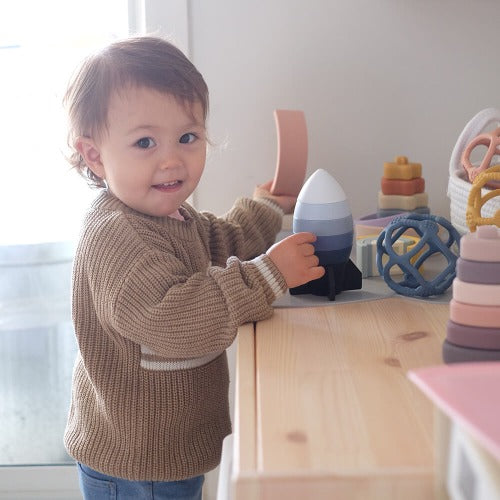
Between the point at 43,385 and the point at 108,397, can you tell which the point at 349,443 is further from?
the point at 43,385

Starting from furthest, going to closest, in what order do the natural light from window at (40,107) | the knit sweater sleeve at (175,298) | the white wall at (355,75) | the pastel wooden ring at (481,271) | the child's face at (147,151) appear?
the natural light from window at (40,107) < the white wall at (355,75) < the child's face at (147,151) < the knit sweater sleeve at (175,298) < the pastel wooden ring at (481,271)

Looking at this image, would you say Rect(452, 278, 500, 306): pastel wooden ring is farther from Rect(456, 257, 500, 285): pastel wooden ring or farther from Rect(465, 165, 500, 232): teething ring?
Rect(465, 165, 500, 232): teething ring

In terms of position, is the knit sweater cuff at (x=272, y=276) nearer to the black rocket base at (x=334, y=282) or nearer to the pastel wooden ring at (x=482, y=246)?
the black rocket base at (x=334, y=282)

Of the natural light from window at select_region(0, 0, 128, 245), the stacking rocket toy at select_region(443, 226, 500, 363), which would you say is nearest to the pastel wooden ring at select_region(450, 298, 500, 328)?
the stacking rocket toy at select_region(443, 226, 500, 363)

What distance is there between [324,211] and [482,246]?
0.32 meters

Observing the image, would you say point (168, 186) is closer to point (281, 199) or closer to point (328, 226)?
point (328, 226)

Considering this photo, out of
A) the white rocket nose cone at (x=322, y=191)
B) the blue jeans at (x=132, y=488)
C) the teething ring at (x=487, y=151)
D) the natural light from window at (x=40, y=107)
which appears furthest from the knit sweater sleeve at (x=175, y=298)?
the natural light from window at (x=40, y=107)

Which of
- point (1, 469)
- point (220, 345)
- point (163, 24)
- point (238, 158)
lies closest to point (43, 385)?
point (1, 469)

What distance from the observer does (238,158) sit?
1.46m

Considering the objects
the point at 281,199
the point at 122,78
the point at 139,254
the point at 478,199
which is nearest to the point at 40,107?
the point at 281,199

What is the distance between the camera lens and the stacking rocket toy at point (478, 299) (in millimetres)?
660

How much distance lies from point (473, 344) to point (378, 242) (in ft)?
1.10

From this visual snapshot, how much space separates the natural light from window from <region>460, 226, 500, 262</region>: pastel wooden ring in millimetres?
1038

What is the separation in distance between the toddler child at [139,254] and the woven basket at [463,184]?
0.24m
